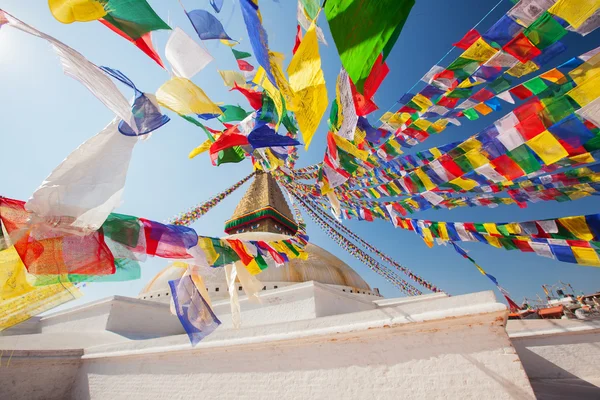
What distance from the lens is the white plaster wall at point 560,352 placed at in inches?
176

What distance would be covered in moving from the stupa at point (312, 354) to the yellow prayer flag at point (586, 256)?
4.33 ft

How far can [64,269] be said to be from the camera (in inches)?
80.8

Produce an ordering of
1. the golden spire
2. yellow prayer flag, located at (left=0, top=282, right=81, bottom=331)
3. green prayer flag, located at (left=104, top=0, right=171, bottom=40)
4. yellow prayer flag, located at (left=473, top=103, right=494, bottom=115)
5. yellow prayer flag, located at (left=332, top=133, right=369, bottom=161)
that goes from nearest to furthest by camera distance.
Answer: green prayer flag, located at (left=104, top=0, right=171, bottom=40) < yellow prayer flag, located at (left=0, top=282, right=81, bottom=331) < yellow prayer flag, located at (left=332, top=133, right=369, bottom=161) < yellow prayer flag, located at (left=473, top=103, right=494, bottom=115) < the golden spire

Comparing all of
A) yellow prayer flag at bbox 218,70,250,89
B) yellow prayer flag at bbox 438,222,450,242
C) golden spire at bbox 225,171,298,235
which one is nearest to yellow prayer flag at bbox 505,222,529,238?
yellow prayer flag at bbox 438,222,450,242

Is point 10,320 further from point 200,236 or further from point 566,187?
point 566,187

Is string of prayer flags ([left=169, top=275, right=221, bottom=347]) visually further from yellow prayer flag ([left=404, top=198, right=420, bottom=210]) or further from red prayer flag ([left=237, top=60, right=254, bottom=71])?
yellow prayer flag ([left=404, top=198, right=420, bottom=210])

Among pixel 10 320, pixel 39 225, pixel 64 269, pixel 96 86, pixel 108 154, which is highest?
pixel 96 86

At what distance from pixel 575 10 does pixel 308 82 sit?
241 centimetres

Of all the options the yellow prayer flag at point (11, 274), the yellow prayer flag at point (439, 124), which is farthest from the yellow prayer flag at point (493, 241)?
the yellow prayer flag at point (11, 274)

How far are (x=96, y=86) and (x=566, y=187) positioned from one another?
210 inches

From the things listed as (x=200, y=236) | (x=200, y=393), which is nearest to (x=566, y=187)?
(x=200, y=236)

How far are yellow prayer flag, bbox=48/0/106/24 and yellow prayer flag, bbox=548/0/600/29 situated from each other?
11.1ft

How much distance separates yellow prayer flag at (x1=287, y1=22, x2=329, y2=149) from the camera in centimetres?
158

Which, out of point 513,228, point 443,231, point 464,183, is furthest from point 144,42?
point 513,228
